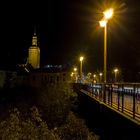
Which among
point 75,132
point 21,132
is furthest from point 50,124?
point 21,132

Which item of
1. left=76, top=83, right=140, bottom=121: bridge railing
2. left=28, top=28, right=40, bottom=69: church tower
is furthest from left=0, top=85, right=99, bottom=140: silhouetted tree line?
left=28, top=28, right=40, bottom=69: church tower

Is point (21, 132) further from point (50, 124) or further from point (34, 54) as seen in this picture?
point (34, 54)

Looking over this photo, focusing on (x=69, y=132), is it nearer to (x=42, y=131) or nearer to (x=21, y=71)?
(x=42, y=131)

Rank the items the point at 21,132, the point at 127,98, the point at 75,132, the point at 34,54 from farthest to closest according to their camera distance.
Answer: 1. the point at 34,54
2. the point at 75,132
3. the point at 127,98
4. the point at 21,132

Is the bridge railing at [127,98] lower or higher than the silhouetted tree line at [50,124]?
higher

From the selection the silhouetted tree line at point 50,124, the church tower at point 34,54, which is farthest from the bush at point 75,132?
the church tower at point 34,54

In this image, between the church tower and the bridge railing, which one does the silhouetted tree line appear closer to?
the bridge railing

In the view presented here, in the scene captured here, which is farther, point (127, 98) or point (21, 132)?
point (127, 98)

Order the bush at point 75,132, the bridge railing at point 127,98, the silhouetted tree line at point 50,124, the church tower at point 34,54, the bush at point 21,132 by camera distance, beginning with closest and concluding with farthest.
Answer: the bush at point 21,132
the silhouetted tree line at point 50,124
the bridge railing at point 127,98
the bush at point 75,132
the church tower at point 34,54

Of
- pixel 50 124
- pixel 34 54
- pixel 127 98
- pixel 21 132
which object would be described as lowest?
pixel 50 124

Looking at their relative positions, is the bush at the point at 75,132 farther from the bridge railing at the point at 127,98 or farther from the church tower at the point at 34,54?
the church tower at the point at 34,54

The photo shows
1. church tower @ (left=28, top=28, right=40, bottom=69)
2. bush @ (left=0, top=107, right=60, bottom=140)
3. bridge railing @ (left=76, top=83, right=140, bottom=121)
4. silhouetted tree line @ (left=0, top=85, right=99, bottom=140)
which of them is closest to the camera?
bush @ (left=0, top=107, right=60, bottom=140)

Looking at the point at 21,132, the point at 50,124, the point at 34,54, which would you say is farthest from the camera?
the point at 34,54

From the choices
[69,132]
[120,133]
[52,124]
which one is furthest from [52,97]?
[120,133]
